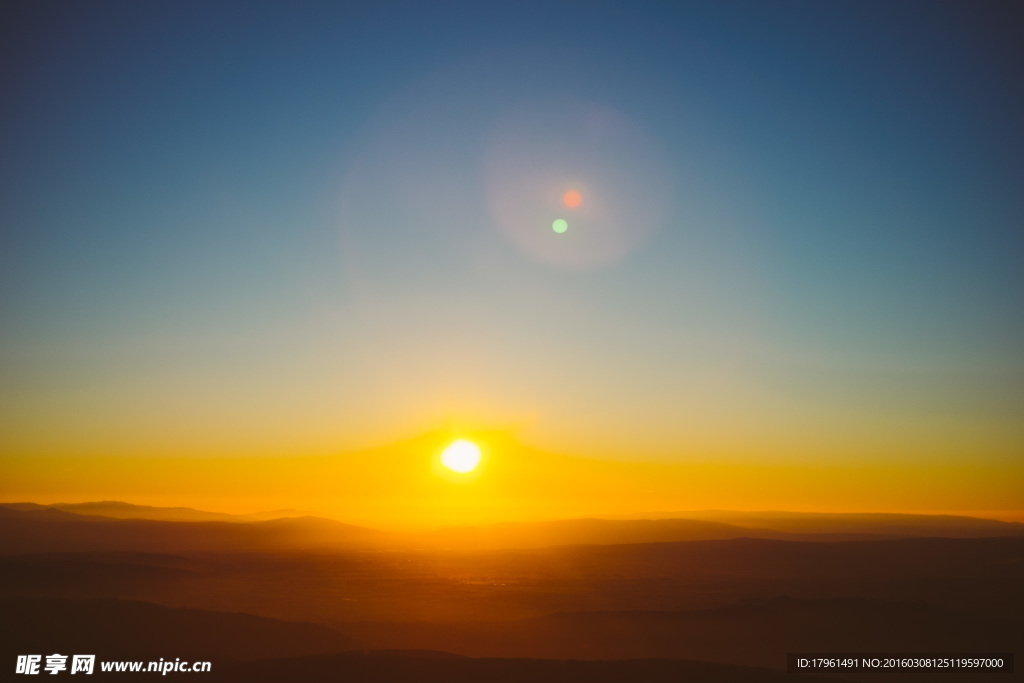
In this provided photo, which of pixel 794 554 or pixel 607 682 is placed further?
pixel 794 554

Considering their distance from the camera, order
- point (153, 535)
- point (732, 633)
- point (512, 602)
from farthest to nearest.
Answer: point (153, 535) < point (512, 602) < point (732, 633)

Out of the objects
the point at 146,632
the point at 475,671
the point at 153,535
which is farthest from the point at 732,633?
the point at 153,535

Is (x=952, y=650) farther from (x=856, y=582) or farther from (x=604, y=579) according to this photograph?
(x=604, y=579)

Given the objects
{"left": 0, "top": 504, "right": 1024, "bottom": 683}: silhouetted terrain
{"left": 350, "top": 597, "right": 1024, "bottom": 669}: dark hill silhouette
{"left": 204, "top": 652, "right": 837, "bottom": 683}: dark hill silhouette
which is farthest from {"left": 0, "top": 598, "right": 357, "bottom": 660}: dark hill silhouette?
{"left": 350, "top": 597, "right": 1024, "bottom": 669}: dark hill silhouette

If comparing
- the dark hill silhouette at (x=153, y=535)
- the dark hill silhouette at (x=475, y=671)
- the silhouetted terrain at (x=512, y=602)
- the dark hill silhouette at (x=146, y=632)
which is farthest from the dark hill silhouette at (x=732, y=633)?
the dark hill silhouette at (x=153, y=535)

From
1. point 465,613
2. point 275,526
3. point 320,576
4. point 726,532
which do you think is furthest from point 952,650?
point 275,526

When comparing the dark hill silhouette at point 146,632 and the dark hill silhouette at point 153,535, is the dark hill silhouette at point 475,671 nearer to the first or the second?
the dark hill silhouette at point 146,632

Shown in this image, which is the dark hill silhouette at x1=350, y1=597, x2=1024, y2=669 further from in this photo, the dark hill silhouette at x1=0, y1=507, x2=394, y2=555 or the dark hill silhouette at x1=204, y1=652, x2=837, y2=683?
the dark hill silhouette at x1=0, y1=507, x2=394, y2=555

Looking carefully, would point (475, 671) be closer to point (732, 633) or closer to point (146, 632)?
point (732, 633)
